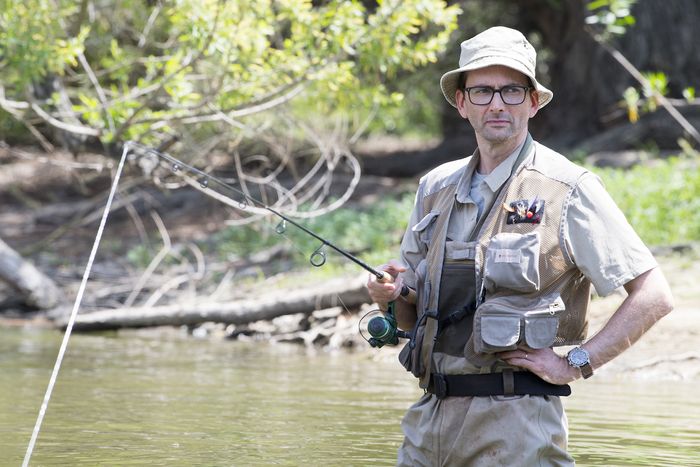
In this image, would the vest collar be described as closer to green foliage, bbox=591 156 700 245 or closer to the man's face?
the man's face

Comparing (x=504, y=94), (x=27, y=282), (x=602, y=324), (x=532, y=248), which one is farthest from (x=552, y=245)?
(x=27, y=282)

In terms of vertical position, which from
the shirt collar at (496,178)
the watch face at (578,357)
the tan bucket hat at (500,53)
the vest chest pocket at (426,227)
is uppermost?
the tan bucket hat at (500,53)

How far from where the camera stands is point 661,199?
12.3 m

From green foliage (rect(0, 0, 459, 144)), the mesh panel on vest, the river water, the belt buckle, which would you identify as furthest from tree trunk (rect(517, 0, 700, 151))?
the belt buckle

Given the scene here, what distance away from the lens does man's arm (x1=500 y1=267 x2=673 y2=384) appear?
3303 millimetres

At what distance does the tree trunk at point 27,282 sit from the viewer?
12.0 m

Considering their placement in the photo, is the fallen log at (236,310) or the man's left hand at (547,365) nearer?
the man's left hand at (547,365)

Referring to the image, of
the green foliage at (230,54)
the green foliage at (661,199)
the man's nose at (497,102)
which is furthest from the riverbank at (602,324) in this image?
the man's nose at (497,102)

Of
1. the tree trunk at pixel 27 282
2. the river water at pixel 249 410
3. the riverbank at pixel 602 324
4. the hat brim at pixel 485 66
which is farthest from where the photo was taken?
the tree trunk at pixel 27 282

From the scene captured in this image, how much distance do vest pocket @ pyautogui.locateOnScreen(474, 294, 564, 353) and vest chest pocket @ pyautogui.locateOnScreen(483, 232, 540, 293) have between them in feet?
0.16

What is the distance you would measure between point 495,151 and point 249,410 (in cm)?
406

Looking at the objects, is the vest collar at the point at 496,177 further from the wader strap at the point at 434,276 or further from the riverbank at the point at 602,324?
the riverbank at the point at 602,324

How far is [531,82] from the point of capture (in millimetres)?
3471

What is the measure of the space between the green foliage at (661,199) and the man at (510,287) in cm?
813
